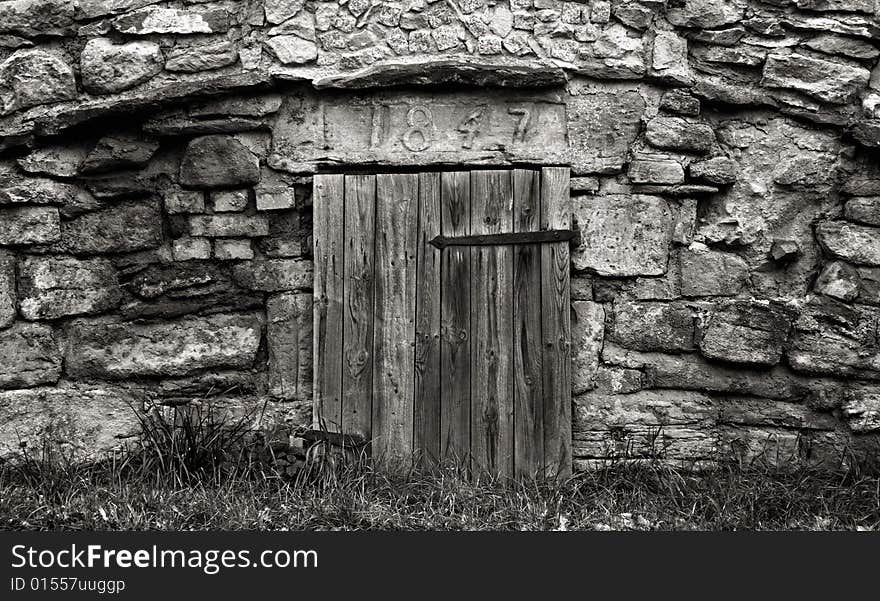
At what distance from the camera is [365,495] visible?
400cm

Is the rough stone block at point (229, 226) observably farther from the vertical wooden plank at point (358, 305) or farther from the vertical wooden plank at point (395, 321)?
the vertical wooden plank at point (395, 321)

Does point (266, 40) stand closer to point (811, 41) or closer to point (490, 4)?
point (490, 4)

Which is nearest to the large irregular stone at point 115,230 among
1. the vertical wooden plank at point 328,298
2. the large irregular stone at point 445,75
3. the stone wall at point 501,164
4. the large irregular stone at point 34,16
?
the stone wall at point 501,164

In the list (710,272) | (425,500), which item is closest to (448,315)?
(425,500)

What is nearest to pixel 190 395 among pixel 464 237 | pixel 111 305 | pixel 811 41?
pixel 111 305

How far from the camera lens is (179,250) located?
14.4 feet

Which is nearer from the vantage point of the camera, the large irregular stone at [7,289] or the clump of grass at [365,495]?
the clump of grass at [365,495]

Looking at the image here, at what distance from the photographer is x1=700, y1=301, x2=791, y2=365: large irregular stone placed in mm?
4332

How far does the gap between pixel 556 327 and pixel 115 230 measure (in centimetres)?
202

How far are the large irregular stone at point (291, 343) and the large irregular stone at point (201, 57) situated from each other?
1067 millimetres

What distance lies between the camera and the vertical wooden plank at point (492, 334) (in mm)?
4332

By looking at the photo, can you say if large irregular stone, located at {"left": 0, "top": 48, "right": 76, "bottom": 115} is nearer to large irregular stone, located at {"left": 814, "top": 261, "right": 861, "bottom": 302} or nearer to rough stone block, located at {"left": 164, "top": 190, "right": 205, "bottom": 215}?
rough stone block, located at {"left": 164, "top": 190, "right": 205, "bottom": 215}

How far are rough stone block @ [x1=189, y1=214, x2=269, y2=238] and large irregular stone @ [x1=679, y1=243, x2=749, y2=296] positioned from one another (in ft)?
6.19

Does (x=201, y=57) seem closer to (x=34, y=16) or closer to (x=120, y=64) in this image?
(x=120, y=64)
